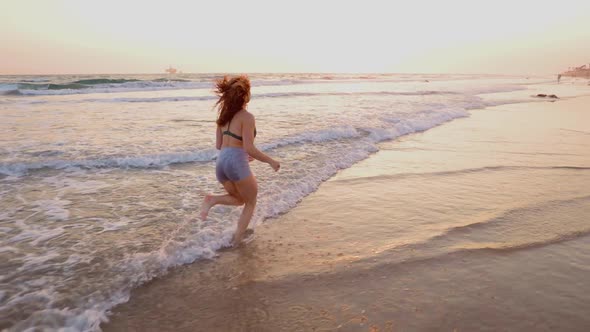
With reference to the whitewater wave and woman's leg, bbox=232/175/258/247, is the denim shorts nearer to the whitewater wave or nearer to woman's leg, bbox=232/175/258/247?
woman's leg, bbox=232/175/258/247

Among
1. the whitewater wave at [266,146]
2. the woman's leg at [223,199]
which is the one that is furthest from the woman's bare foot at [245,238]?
the whitewater wave at [266,146]

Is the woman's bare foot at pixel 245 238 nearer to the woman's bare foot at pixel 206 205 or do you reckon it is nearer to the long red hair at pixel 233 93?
the woman's bare foot at pixel 206 205

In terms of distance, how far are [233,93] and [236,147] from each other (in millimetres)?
601

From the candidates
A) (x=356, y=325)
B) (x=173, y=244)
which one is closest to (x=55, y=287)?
(x=173, y=244)

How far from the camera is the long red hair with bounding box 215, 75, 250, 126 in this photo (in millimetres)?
4160

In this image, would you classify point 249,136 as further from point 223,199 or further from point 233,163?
point 223,199

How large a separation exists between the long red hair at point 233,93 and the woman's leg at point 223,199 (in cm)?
85

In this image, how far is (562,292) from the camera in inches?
133

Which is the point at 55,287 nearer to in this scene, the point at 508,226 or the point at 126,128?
the point at 508,226

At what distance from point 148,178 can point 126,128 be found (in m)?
6.22

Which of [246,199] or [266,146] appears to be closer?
[246,199]

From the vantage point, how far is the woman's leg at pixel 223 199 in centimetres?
448

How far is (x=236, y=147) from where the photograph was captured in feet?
14.2

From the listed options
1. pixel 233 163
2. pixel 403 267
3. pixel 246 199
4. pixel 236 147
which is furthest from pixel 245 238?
pixel 403 267
